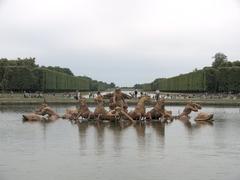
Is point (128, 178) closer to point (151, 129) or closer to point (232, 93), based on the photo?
point (151, 129)

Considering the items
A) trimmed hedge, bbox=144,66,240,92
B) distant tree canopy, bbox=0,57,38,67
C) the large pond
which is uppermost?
distant tree canopy, bbox=0,57,38,67

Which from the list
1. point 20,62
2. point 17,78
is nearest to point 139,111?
point 17,78

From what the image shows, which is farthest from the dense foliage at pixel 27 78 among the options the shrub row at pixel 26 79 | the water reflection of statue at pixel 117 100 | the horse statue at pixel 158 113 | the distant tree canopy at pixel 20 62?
the horse statue at pixel 158 113

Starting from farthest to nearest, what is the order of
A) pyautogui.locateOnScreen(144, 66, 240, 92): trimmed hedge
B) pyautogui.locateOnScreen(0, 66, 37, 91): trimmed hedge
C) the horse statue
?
1. pyautogui.locateOnScreen(0, 66, 37, 91): trimmed hedge
2. pyautogui.locateOnScreen(144, 66, 240, 92): trimmed hedge
3. the horse statue

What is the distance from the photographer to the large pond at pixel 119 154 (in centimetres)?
1169

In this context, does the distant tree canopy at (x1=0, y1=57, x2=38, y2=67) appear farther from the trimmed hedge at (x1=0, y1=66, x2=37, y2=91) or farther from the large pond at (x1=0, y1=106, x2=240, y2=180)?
the large pond at (x1=0, y1=106, x2=240, y2=180)

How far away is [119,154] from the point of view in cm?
1430

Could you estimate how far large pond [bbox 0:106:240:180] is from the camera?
38.4ft

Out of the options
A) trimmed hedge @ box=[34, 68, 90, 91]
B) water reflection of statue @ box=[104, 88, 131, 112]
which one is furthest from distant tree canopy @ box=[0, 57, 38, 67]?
water reflection of statue @ box=[104, 88, 131, 112]

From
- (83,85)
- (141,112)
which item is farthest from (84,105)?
(83,85)

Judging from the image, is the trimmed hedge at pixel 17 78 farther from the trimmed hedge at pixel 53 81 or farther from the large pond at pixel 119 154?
the large pond at pixel 119 154

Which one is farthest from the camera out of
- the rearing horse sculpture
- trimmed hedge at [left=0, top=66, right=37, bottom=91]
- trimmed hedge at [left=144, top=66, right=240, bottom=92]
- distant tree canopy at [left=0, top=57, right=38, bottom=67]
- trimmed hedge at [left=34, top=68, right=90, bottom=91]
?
distant tree canopy at [left=0, top=57, right=38, bottom=67]

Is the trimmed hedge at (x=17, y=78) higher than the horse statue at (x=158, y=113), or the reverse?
the trimmed hedge at (x=17, y=78)

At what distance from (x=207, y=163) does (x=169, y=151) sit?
215cm
